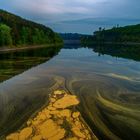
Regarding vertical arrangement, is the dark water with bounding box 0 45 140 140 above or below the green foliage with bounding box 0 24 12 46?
above

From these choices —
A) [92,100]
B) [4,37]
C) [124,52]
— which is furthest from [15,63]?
[124,52]

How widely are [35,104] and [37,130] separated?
689 centimetres

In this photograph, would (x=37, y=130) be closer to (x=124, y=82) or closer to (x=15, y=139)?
(x=15, y=139)

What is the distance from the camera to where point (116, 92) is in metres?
31.2

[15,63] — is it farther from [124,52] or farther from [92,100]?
[124,52]

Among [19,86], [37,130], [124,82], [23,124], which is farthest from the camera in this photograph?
[124,82]

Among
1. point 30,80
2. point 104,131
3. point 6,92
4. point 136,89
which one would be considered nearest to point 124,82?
point 136,89

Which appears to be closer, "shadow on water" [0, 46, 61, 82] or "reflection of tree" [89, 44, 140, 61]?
"shadow on water" [0, 46, 61, 82]

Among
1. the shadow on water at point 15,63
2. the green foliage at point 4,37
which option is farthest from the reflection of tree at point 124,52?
the green foliage at point 4,37

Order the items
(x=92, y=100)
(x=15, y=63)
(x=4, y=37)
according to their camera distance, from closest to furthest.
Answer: (x=92, y=100) → (x=15, y=63) → (x=4, y=37)

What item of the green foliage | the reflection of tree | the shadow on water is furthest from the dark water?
the green foliage

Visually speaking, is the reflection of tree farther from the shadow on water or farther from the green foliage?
the green foliage

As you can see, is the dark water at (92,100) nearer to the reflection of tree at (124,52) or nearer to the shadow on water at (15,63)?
the shadow on water at (15,63)

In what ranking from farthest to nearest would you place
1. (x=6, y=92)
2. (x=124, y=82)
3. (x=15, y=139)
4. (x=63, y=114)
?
(x=124, y=82) < (x=6, y=92) < (x=63, y=114) < (x=15, y=139)
